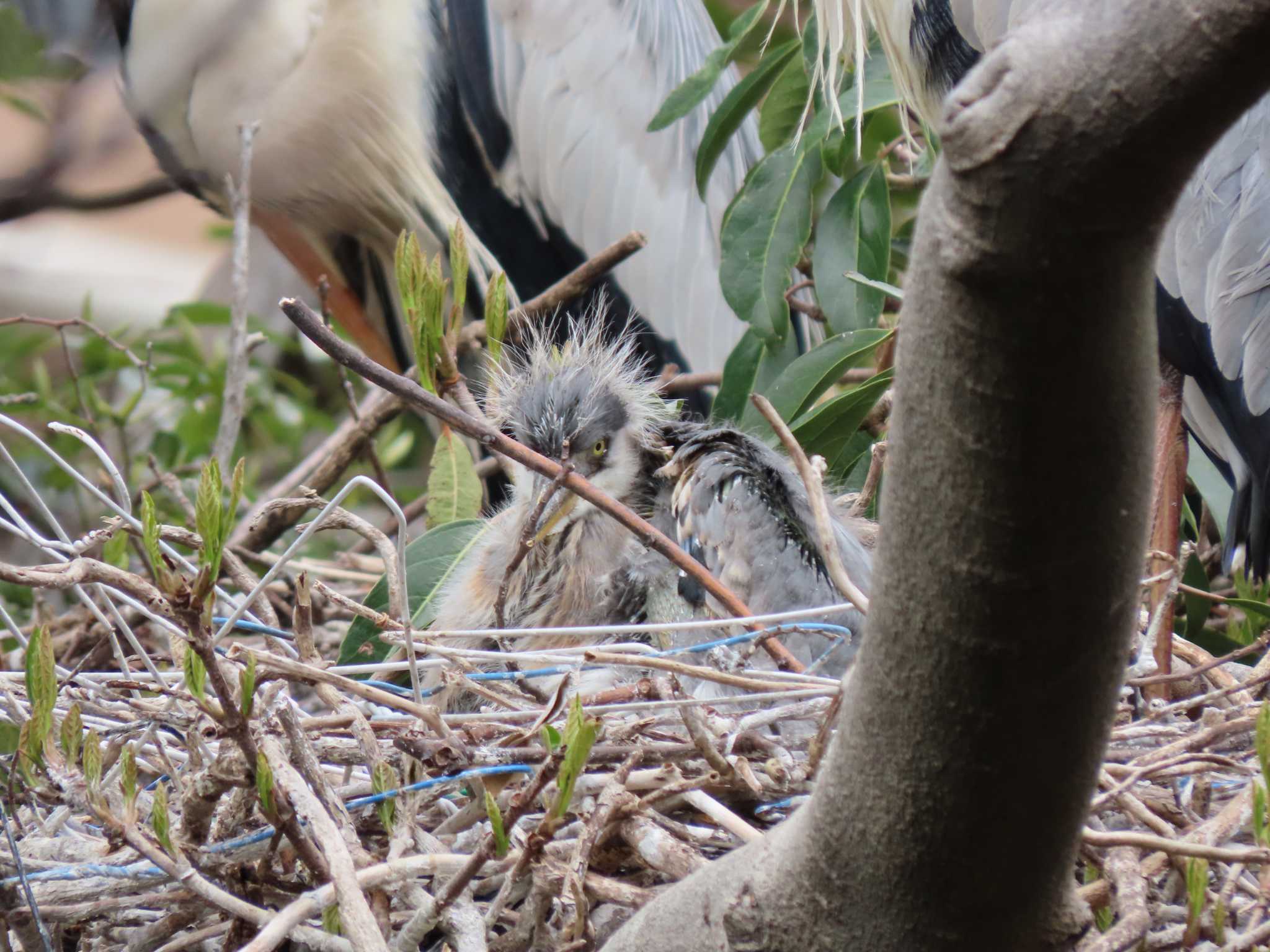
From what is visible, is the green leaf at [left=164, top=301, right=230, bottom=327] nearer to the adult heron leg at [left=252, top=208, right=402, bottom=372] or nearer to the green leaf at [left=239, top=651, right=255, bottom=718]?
the adult heron leg at [left=252, top=208, right=402, bottom=372]

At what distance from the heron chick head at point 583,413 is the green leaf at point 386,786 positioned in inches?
22.9

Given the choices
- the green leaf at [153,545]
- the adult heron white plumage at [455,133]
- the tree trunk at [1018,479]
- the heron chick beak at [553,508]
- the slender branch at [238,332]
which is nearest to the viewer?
the tree trunk at [1018,479]

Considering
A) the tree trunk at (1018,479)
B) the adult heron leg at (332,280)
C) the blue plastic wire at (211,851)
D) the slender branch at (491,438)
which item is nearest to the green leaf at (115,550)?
the blue plastic wire at (211,851)

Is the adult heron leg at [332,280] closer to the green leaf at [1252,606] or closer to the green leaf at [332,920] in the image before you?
the green leaf at [1252,606]

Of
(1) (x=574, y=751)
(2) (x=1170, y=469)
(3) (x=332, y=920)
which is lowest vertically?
(2) (x=1170, y=469)

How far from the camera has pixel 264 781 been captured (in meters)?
0.76

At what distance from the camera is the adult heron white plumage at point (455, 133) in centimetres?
215

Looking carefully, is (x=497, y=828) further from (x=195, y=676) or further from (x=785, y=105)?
(x=785, y=105)

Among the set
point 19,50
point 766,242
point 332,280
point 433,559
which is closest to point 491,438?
point 433,559

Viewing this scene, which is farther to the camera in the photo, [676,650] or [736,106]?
[736,106]

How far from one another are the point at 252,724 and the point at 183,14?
1597 mm

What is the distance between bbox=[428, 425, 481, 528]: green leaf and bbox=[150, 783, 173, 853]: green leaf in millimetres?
829

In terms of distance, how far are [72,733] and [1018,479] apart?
655 mm

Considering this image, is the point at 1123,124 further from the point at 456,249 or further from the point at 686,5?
the point at 686,5
